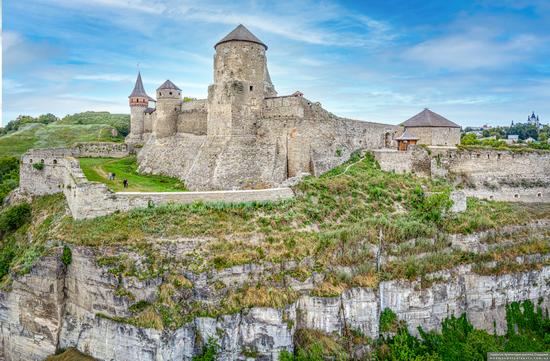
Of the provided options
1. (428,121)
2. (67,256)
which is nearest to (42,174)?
(67,256)

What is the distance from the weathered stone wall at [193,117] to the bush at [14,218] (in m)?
12.3

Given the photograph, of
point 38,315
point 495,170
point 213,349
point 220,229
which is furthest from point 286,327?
point 495,170

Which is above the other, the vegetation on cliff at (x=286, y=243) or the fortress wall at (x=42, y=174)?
the fortress wall at (x=42, y=174)

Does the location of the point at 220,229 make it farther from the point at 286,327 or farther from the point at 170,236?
the point at 286,327

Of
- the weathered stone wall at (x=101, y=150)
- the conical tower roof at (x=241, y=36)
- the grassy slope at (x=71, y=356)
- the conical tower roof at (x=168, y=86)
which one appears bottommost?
the grassy slope at (x=71, y=356)

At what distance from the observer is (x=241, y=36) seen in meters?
27.3

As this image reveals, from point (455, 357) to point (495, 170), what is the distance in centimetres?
1666

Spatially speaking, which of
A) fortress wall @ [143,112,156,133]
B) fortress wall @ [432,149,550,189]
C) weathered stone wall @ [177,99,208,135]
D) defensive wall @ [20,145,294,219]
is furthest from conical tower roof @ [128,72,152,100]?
fortress wall @ [432,149,550,189]

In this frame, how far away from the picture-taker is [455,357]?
1931 centimetres

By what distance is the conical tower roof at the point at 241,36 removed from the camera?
88.9ft

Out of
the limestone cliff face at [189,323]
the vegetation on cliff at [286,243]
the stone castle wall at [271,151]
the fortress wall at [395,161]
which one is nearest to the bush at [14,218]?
the vegetation on cliff at [286,243]

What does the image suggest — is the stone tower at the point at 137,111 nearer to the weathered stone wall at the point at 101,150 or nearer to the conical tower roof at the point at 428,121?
the weathered stone wall at the point at 101,150

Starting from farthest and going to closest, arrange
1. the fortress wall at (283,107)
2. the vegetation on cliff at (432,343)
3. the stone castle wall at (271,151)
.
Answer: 1. the fortress wall at (283,107)
2. the stone castle wall at (271,151)
3. the vegetation on cliff at (432,343)

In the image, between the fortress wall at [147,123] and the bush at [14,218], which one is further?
the fortress wall at [147,123]
